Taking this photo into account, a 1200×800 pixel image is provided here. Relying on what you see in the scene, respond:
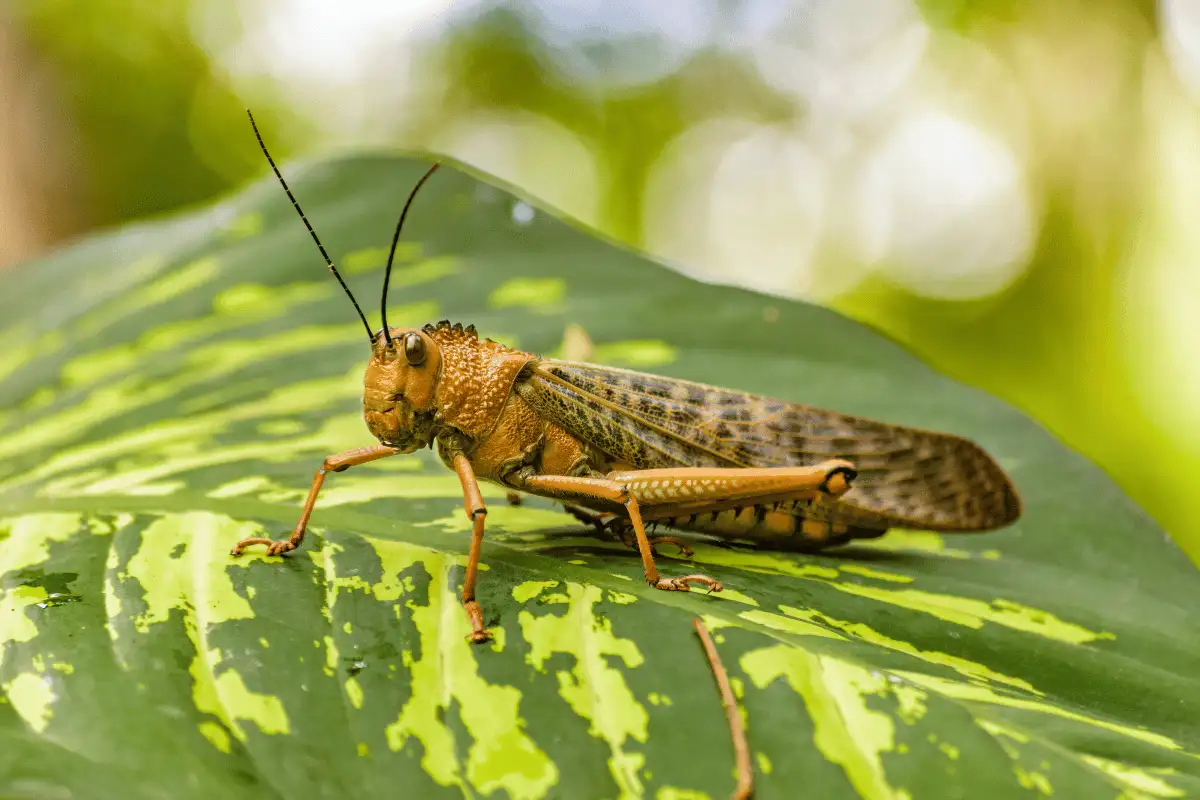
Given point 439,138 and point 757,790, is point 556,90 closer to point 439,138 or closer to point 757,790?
point 439,138

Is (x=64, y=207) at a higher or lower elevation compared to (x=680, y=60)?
lower

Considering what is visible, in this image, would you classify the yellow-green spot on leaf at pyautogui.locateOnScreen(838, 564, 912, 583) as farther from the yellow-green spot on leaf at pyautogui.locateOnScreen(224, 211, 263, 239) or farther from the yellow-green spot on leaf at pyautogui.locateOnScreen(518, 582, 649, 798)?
the yellow-green spot on leaf at pyautogui.locateOnScreen(224, 211, 263, 239)

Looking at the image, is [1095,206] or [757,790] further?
[1095,206]

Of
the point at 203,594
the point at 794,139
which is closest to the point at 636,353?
the point at 203,594

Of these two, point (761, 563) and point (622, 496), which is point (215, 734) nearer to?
point (622, 496)

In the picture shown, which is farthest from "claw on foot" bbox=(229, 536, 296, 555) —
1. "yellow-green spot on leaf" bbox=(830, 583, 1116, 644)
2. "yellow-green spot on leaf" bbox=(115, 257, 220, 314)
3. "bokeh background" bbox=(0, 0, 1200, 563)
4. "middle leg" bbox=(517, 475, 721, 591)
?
"bokeh background" bbox=(0, 0, 1200, 563)

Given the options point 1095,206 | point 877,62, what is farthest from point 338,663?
point 877,62
